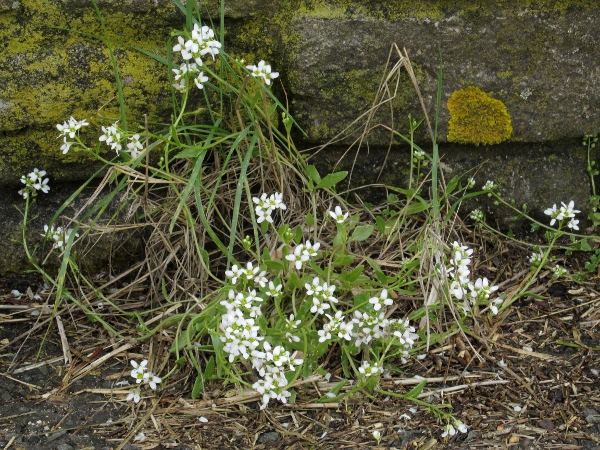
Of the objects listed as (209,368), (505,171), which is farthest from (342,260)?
(505,171)

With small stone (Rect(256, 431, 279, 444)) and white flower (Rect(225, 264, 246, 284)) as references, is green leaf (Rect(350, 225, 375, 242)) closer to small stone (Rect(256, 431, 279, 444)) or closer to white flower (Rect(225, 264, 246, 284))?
white flower (Rect(225, 264, 246, 284))

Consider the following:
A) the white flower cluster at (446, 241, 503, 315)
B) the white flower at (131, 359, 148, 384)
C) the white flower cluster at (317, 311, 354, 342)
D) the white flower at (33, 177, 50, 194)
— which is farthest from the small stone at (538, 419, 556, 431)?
the white flower at (33, 177, 50, 194)

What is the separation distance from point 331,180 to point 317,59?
444 millimetres

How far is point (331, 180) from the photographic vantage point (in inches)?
98.9

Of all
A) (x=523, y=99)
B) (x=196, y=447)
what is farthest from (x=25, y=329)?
(x=523, y=99)

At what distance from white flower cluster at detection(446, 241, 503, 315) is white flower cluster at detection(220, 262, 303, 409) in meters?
0.53

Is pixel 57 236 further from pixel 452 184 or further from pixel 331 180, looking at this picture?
pixel 452 184

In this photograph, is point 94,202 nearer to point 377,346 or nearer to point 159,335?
point 159,335

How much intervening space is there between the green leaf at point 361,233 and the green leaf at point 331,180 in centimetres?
20

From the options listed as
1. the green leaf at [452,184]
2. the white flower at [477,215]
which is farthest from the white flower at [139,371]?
the white flower at [477,215]

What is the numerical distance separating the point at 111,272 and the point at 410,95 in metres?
1.30

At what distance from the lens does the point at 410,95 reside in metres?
2.66

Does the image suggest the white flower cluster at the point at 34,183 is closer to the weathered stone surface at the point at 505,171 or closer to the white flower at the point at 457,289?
the weathered stone surface at the point at 505,171

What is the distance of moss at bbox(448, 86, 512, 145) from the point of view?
106 inches
